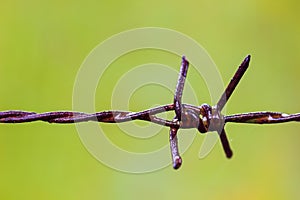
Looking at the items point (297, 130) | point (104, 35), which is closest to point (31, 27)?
point (104, 35)

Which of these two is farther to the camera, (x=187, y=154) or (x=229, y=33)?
(x=229, y=33)

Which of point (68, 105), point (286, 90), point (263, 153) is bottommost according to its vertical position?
Result: point (263, 153)

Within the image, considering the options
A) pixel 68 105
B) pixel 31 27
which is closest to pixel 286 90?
pixel 68 105

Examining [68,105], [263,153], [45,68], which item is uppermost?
[45,68]

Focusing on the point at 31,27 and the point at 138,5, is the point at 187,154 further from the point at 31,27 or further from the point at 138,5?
the point at 31,27

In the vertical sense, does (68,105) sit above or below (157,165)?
above

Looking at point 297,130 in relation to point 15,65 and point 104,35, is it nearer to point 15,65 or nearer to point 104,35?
point 104,35
